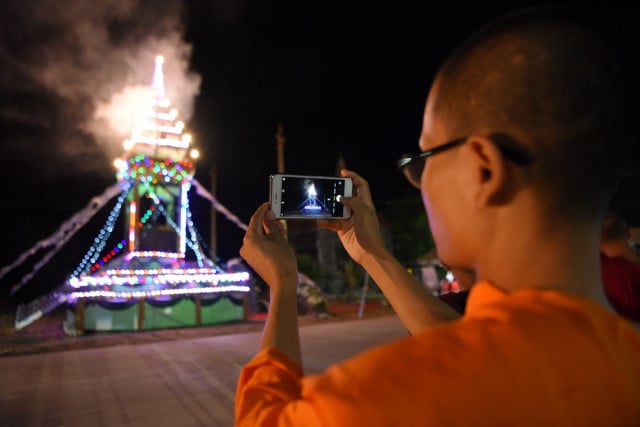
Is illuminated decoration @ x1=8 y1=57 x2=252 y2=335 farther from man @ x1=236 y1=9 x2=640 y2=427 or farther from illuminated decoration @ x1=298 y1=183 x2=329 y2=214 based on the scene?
man @ x1=236 y1=9 x2=640 y2=427

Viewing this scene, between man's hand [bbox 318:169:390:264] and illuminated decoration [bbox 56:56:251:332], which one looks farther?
illuminated decoration [bbox 56:56:251:332]

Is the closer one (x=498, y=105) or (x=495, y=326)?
(x=495, y=326)

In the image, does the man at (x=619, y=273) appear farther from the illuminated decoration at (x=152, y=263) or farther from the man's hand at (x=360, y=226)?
the illuminated decoration at (x=152, y=263)

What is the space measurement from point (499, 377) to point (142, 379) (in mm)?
7336

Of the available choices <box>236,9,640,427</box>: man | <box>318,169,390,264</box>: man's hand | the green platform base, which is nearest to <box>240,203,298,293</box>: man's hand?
<box>236,9,640,427</box>: man

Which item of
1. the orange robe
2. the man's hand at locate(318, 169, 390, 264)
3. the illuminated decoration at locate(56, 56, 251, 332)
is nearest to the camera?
the orange robe

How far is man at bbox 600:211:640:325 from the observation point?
Answer: 2586 millimetres

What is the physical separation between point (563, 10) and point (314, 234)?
109ft

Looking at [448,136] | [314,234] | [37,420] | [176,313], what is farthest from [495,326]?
[314,234]

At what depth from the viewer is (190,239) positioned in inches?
672

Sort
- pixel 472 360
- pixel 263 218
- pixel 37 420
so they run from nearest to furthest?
pixel 472 360 → pixel 263 218 → pixel 37 420

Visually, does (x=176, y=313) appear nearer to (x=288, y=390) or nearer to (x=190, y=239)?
(x=190, y=239)

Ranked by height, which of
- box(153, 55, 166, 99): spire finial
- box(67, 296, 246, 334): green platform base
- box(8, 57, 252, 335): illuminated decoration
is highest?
box(153, 55, 166, 99): spire finial

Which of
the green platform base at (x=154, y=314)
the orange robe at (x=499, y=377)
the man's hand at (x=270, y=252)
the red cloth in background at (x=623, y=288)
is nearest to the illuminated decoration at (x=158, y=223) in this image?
the green platform base at (x=154, y=314)
